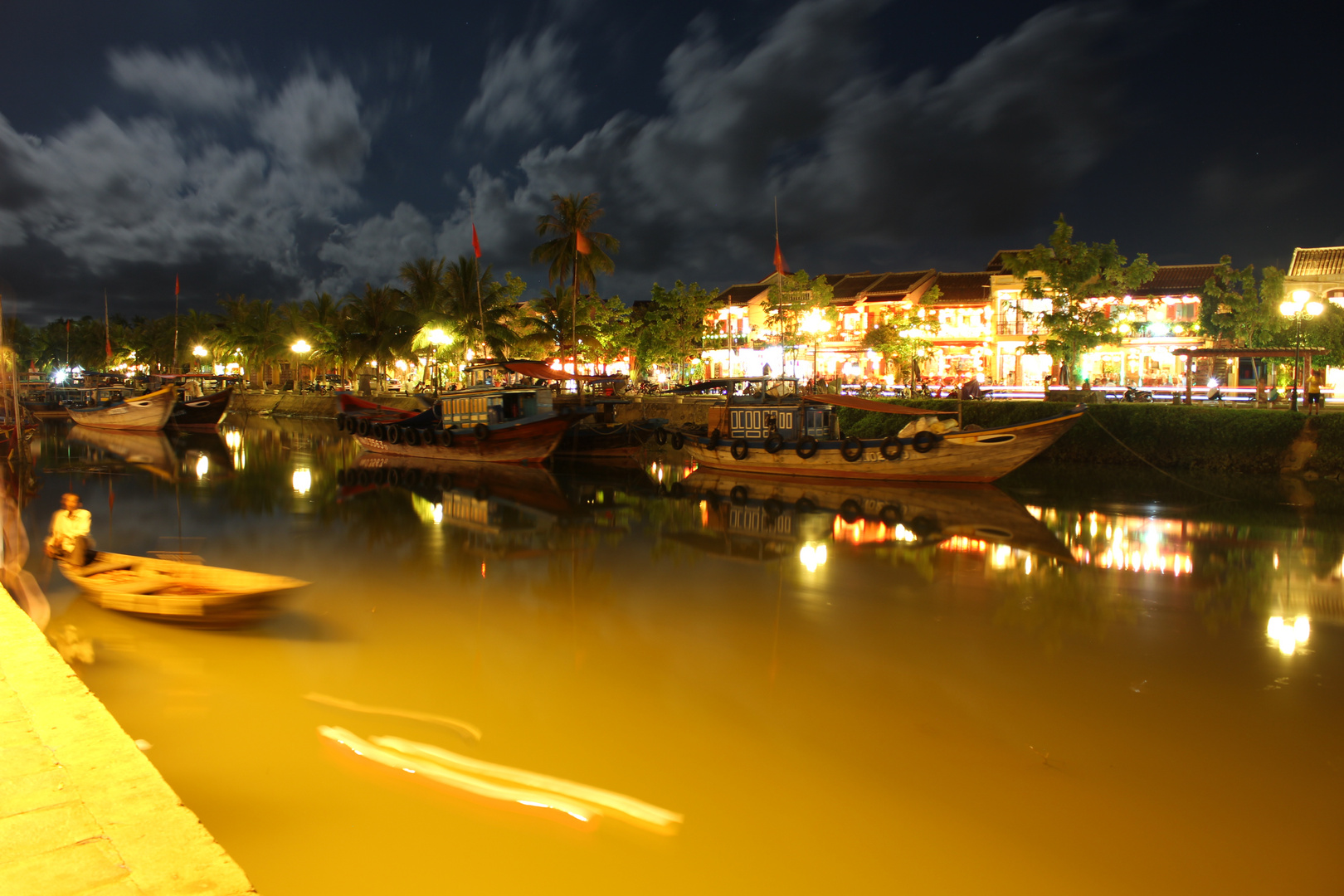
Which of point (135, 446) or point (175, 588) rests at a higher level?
point (135, 446)

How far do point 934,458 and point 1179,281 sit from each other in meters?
21.4

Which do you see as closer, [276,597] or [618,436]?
[276,597]

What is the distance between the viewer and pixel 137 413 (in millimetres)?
36406

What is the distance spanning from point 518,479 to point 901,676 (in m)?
15.4

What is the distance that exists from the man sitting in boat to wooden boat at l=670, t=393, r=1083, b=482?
47.4 feet

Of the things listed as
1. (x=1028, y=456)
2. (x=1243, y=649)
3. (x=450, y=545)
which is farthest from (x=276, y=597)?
(x=1028, y=456)

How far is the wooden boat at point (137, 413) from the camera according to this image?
116ft

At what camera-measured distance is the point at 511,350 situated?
39688 millimetres

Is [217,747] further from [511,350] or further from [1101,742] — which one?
[511,350]

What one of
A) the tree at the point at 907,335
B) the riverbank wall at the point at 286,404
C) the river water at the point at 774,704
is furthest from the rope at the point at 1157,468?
the riverbank wall at the point at 286,404

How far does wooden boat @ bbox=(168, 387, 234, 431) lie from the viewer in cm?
3816

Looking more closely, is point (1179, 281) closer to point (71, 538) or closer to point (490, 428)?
point (490, 428)

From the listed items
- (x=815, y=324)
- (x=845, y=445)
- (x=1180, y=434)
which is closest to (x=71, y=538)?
(x=845, y=445)

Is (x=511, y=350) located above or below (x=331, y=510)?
above
